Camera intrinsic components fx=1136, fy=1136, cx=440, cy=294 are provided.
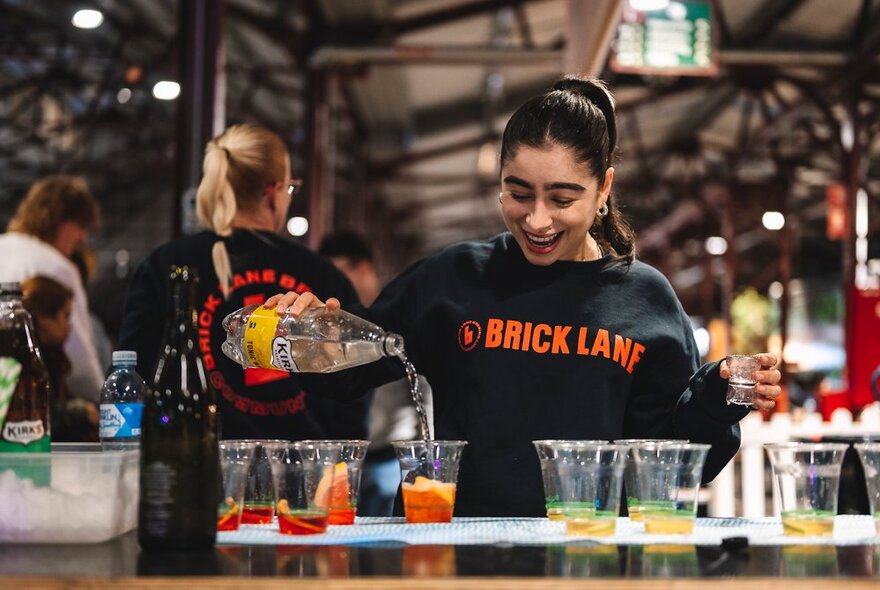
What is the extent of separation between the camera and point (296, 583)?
147 cm

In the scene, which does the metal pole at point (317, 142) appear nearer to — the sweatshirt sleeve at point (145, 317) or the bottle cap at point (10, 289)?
the sweatshirt sleeve at point (145, 317)

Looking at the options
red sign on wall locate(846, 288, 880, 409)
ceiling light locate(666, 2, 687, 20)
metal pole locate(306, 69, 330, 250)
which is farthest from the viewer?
metal pole locate(306, 69, 330, 250)

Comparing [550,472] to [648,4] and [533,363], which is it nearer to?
[533,363]

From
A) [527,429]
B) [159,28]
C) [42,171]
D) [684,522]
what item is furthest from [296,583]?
[42,171]

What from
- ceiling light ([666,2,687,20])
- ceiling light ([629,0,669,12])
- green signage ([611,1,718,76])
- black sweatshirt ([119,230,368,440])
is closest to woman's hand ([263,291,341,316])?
black sweatshirt ([119,230,368,440])

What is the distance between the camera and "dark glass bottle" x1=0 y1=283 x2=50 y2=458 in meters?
1.90

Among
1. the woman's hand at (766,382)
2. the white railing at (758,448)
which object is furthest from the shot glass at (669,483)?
the white railing at (758,448)

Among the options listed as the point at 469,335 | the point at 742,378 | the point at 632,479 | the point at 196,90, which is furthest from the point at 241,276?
the point at 196,90

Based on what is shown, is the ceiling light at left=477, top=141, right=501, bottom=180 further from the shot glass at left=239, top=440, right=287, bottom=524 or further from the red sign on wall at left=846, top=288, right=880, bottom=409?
the shot glass at left=239, top=440, right=287, bottom=524

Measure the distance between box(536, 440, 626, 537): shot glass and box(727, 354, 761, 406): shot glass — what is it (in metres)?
0.52

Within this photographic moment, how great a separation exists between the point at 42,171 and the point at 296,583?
2064cm

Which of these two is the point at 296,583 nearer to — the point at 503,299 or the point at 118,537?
the point at 118,537

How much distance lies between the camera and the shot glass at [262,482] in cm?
191

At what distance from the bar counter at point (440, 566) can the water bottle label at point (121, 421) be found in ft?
1.38
